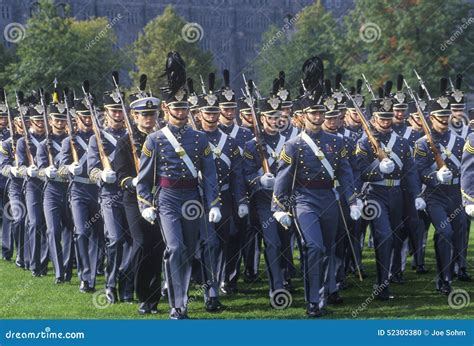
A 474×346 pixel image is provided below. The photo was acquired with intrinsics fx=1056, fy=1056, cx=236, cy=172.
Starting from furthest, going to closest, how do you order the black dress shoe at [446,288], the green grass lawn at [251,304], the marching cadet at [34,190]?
the marching cadet at [34,190]
the black dress shoe at [446,288]
the green grass lawn at [251,304]

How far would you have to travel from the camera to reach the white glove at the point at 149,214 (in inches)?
411

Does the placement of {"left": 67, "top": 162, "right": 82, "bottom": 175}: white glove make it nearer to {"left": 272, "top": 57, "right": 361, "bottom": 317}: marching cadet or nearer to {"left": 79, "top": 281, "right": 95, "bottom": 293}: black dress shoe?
{"left": 79, "top": 281, "right": 95, "bottom": 293}: black dress shoe

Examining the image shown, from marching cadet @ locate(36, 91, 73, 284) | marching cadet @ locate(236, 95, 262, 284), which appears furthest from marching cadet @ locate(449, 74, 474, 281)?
marching cadet @ locate(36, 91, 73, 284)

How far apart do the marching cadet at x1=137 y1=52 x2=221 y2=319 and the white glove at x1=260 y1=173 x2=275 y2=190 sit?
153 centimetres

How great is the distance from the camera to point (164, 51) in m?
56.6

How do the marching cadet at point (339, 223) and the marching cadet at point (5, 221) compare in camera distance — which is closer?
the marching cadet at point (339, 223)

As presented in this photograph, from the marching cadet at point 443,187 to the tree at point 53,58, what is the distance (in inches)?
1232

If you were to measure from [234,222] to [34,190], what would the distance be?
3663 millimetres

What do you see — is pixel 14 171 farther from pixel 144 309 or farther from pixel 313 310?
pixel 313 310

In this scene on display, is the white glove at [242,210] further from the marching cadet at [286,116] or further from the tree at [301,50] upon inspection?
the tree at [301,50]

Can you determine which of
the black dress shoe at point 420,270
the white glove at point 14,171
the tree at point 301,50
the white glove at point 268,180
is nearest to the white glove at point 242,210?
the white glove at point 268,180

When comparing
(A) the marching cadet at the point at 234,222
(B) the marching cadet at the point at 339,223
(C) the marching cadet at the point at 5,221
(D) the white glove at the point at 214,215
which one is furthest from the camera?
(C) the marching cadet at the point at 5,221

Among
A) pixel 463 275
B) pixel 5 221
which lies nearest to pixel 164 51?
pixel 5 221

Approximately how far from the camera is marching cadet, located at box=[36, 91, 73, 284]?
45.9 ft
